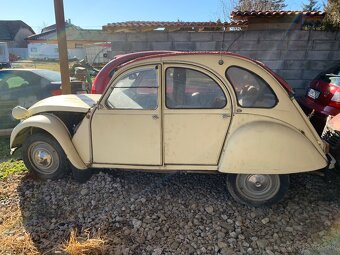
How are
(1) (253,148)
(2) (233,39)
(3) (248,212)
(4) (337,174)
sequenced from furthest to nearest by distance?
(2) (233,39) < (4) (337,174) < (3) (248,212) < (1) (253,148)

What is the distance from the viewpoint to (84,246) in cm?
267

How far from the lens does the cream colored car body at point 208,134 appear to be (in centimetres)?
309

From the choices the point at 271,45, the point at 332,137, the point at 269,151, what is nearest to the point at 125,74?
the point at 269,151

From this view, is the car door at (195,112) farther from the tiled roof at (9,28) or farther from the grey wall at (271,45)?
the tiled roof at (9,28)

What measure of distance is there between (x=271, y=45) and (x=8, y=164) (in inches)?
243

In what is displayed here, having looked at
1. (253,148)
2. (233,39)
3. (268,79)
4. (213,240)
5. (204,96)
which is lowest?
(213,240)

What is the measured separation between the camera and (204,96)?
3186mm

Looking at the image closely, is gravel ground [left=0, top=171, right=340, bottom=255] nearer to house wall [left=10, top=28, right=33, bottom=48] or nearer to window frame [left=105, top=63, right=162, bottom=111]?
window frame [left=105, top=63, right=162, bottom=111]

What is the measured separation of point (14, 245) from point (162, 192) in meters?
1.73

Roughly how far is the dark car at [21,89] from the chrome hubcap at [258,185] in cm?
469

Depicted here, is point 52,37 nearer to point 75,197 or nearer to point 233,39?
point 233,39

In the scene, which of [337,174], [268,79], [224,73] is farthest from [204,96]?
[337,174]

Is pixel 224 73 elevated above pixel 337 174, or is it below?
above

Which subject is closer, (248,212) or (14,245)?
(14,245)
